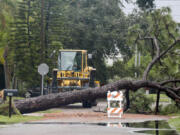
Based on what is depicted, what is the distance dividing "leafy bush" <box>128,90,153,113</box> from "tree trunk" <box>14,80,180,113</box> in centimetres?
216

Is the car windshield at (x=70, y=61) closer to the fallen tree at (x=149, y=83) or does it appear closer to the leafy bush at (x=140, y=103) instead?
the fallen tree at (x=149, y=83)

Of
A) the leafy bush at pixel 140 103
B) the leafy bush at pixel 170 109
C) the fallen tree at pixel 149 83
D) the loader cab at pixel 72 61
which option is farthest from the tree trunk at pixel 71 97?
the loader cab at pixel 72 61

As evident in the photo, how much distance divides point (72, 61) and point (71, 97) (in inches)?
434

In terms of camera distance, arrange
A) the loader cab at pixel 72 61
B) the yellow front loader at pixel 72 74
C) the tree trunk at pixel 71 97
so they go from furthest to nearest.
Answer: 1. the loader cab at pixel 72 61
2. the yellow front loader at pixel 72 74
3. the tree trunk at pixel 71 97

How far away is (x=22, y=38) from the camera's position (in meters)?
38.8

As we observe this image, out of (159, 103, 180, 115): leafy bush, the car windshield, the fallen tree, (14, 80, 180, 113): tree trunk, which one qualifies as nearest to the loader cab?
the car windshield

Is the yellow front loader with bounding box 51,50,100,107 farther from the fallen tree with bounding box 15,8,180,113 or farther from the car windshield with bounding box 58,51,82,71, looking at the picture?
the fallen tree with bounding box 15,8,180,113

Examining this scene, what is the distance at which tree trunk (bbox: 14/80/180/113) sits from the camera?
2017cm

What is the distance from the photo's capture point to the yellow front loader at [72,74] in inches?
1179

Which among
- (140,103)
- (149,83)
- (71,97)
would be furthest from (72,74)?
(71,97)

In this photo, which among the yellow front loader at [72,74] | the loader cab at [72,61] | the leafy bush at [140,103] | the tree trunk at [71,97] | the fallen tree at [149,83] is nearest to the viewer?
the tree trunk at [71,97]

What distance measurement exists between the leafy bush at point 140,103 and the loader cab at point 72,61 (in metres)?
7.65

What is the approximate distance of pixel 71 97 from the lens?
2100cm

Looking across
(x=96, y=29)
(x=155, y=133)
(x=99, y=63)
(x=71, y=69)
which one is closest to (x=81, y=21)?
(x=96, y=29)
